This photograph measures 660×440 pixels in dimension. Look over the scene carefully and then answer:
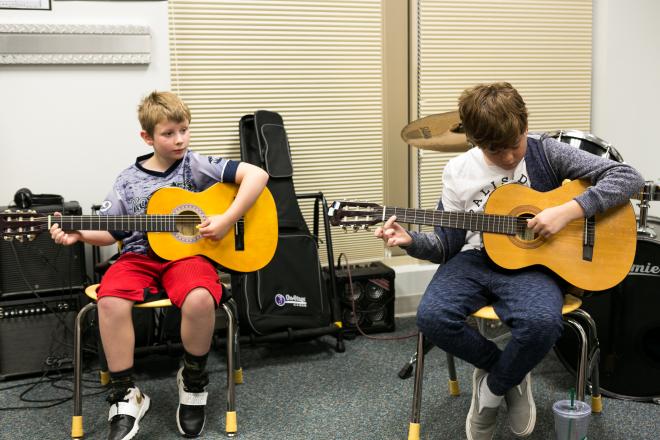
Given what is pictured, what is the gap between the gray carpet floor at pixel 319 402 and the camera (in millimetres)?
2070

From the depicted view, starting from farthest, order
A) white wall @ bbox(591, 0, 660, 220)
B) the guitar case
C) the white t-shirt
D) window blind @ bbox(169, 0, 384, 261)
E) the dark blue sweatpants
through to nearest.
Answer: white wall @ bbox(591, 0, 660, 220), window blind @ bbox(169, 0, 384, 261), the guitar case, the white t-shirt, the dark blue sweatpants

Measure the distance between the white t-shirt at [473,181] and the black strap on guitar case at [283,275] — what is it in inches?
36.0

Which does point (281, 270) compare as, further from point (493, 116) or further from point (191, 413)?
point (493, 116)

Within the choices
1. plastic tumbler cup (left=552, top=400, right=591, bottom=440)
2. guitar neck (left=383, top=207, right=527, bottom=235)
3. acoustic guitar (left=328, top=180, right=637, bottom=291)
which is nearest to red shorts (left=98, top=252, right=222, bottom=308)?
acoustic guitar (left=328, top=180, right=637, bottom=291)

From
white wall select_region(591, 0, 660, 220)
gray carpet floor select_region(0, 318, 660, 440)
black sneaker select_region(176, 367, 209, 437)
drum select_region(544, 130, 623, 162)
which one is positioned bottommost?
gray carpet floor select_region(0, 318, 660, 440)

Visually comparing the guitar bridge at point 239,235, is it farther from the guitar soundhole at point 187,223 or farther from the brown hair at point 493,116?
the brown hair at point 493,116

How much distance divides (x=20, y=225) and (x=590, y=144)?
198 cm

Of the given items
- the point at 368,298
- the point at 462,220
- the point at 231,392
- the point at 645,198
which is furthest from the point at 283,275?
the point at 645,198

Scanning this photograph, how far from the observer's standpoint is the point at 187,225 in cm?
216

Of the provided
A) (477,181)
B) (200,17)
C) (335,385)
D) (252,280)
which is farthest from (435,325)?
(200,17)

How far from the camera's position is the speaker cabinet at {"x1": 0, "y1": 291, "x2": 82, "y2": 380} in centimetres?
247

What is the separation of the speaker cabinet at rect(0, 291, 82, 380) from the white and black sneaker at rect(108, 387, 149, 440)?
0.64 metres

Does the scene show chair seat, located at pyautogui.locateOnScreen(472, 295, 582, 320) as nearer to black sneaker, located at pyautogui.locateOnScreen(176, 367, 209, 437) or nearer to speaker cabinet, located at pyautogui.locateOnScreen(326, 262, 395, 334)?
black sneaker, located at pyautogui.locateOnScreen(176, 367, 209, 437)

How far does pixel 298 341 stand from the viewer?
9.14 ft
